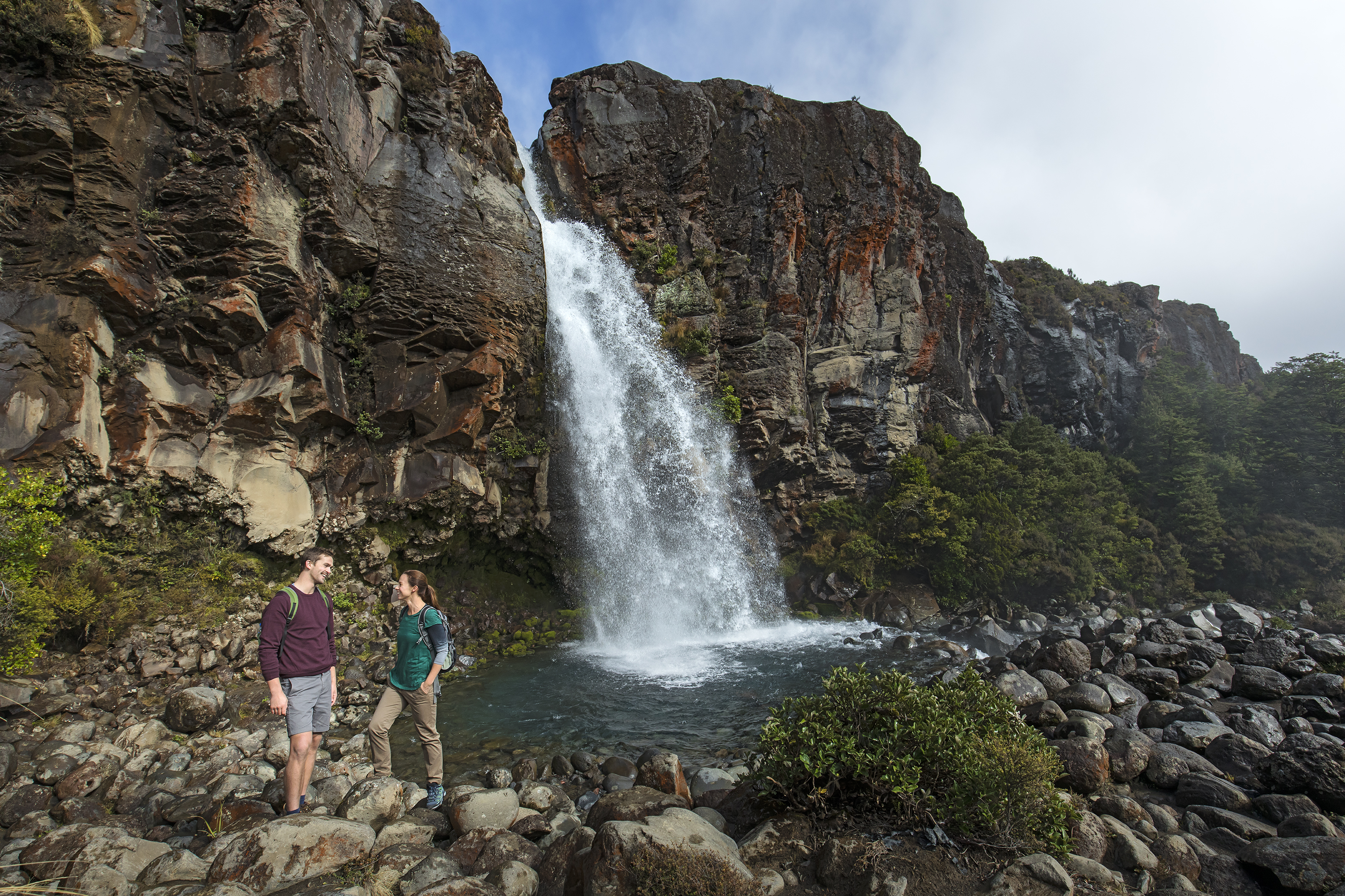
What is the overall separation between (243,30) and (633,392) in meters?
12.9

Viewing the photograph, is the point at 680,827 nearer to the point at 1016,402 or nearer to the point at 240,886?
the point at 240,886

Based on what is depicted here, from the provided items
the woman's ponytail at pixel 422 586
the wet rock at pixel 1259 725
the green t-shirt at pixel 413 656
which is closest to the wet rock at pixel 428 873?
the green t-shirt at pixel 413 656

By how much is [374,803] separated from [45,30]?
1486cm

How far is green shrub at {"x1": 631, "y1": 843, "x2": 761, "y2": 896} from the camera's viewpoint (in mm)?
Answer: 3486

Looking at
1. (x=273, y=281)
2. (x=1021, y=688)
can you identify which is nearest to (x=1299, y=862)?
(x=1021, y=688)

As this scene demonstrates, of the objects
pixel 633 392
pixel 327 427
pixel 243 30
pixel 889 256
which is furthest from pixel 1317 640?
pixel 243 30

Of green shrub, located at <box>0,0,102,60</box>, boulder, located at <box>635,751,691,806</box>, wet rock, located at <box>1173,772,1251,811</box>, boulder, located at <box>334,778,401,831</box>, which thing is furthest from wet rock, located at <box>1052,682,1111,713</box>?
green shrub, located at <box>0,0,102,60</box>

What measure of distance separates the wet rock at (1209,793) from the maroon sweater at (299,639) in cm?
959

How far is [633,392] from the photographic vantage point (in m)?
19.4

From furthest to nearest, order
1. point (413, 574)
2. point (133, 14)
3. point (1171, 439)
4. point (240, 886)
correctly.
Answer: point (1171, 439), point (133, 14), point (413, 574), point (240, 886)

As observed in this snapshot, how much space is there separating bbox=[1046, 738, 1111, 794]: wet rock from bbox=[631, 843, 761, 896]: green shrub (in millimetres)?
5013

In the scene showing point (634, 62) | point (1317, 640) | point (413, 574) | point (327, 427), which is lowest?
point (1317, 640)

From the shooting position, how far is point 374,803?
5.25 meters

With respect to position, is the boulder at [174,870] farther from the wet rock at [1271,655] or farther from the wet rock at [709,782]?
the wet rock at [1271,655]
